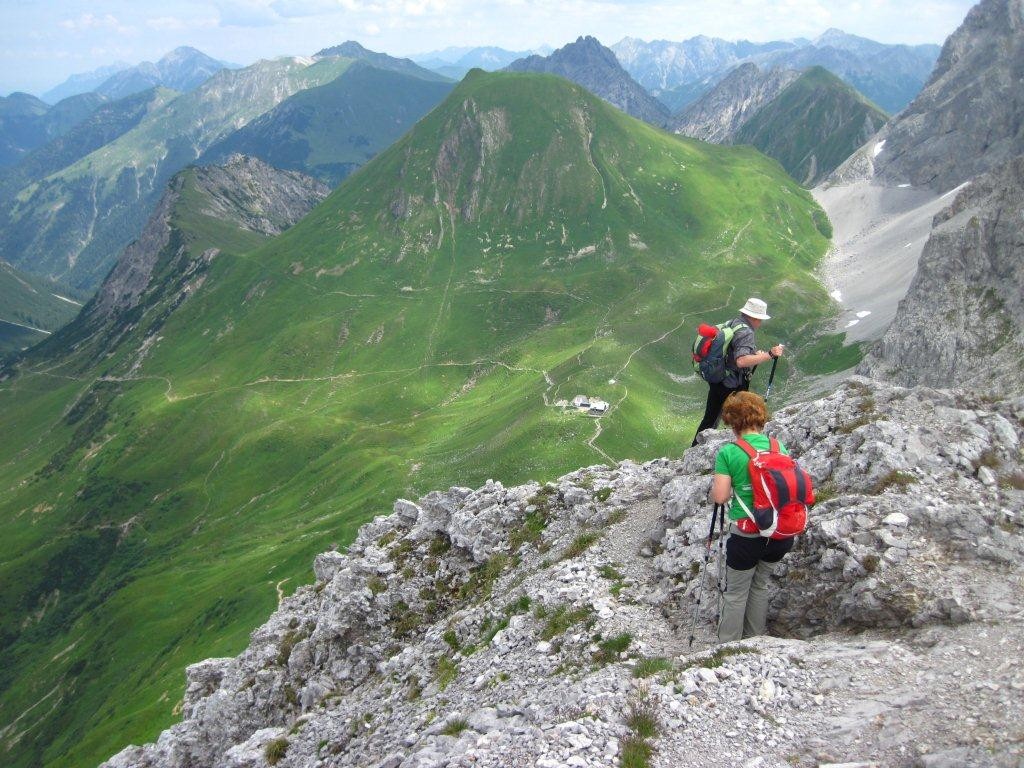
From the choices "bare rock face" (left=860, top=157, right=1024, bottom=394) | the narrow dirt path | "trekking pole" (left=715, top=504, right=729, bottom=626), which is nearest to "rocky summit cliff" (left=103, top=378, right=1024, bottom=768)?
the narrow dirt path

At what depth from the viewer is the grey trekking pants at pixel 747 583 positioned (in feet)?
46.0

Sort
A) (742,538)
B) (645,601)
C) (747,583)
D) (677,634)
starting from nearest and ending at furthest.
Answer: (742,538) < (747,583) < (677,634) < (645,601)

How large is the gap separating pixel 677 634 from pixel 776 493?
6067 mm

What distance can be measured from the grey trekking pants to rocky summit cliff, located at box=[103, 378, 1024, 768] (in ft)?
1.86

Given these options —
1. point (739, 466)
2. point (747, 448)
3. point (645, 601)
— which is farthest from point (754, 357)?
point (645, 601)

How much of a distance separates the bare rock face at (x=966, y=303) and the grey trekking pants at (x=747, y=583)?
92.9 metres

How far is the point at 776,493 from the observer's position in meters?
13.1

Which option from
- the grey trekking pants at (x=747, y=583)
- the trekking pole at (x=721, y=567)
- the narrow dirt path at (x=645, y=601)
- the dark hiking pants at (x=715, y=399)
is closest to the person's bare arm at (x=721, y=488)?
the grey trekking pants at (x=747, y=583)

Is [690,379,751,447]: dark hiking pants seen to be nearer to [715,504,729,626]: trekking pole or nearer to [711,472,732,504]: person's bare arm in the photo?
[715,504,729,626]: trekking pole

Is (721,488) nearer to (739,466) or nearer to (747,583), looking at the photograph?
(739,466)

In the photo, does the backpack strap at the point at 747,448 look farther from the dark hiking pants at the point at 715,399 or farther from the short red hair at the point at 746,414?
the dark hiking pants at the point at 715,399

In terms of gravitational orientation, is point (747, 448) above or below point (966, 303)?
above

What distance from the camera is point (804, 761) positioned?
1159cm

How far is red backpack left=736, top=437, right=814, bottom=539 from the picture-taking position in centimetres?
1309
